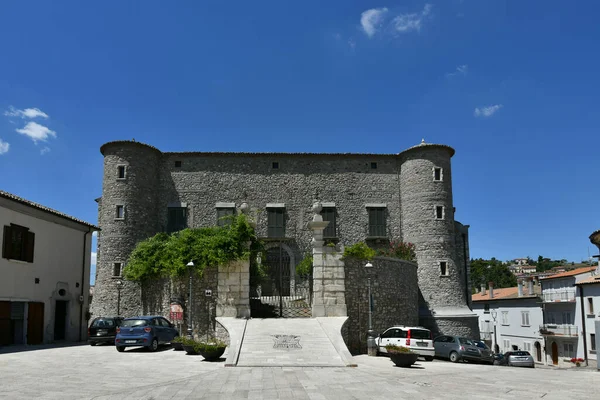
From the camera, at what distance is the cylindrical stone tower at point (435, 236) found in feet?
100

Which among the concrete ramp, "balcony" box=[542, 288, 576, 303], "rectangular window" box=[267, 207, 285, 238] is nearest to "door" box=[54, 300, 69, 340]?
the concrete ramp

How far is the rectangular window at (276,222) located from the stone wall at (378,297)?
10.5 meters

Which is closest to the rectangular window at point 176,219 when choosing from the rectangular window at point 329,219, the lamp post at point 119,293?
the lamp post at point 119,293

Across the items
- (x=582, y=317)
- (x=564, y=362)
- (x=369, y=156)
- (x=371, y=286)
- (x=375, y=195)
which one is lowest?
(x=564, y=362)

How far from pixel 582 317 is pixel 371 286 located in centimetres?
2405

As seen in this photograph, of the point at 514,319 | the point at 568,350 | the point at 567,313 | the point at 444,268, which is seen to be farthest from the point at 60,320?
the point at 514,319

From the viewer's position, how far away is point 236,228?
807 inches

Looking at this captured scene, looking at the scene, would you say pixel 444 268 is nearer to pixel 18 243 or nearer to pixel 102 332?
pixel 102 332

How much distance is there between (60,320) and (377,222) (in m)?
19.6

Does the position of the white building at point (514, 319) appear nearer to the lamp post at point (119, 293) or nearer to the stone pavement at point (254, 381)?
the stone pavement at point (254, 381)

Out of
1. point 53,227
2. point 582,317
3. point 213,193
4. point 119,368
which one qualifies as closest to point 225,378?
point 119,368

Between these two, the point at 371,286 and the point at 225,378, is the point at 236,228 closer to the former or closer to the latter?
the point at 371,286

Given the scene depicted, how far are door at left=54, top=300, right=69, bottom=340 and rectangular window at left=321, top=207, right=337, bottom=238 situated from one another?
628 inches

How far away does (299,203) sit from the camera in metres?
33.3
